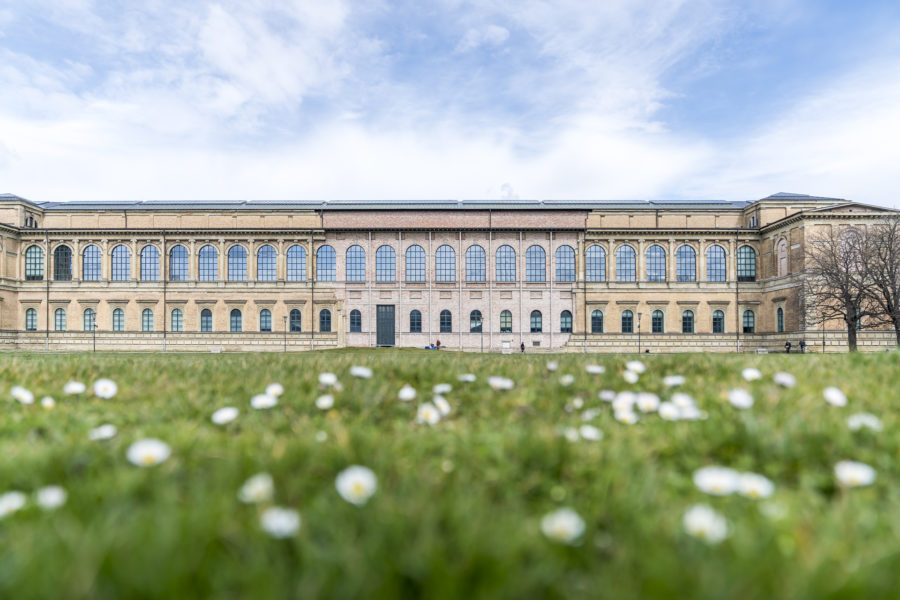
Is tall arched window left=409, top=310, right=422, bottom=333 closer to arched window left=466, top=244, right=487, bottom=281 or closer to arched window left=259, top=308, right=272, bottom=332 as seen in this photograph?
arched window left=466, top=244, right=487, bottom=281

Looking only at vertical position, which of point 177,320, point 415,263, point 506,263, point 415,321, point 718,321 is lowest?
point 718,321

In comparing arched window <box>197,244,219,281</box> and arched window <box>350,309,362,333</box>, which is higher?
arched window <box>197,244,219,281</box>

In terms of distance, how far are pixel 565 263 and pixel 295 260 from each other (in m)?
27.6

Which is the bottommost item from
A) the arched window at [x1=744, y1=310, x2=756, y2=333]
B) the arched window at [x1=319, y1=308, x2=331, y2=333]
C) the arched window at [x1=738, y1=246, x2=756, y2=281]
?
the arched window at [x1=744, y1=310, x2=756, y2=333]

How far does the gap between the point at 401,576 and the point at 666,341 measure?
54832 mm

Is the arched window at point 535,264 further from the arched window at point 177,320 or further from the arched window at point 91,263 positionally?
the arched window at point 91,263

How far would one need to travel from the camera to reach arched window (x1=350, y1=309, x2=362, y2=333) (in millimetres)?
50312

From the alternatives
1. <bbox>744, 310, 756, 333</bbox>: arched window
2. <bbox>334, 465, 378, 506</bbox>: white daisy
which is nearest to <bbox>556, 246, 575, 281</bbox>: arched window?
<bbox>744, 310, 756, 333</bbox>: arched window

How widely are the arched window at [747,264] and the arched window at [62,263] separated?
69440 mm

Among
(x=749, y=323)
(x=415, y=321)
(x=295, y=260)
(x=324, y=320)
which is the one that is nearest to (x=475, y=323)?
(x=415, y=321)

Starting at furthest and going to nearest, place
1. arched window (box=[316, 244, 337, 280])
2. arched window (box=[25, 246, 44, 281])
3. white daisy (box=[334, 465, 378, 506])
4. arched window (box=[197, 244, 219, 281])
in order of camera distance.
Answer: arched window (box=[25, 246, 44, 281]) < arched window (box=[197, 244, 219, 281]) < arched window (box=[316, 244, 337, 280]) < white daisy (box=[334, 465, 378, 506])

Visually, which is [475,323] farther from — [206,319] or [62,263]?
[62,263]

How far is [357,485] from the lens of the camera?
6.61 feet

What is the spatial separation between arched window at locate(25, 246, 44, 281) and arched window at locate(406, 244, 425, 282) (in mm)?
37937
